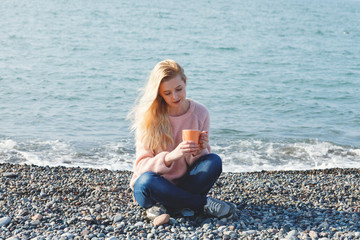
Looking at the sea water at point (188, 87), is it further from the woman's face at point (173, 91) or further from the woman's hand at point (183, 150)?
the woman's hand at point (183, 150)

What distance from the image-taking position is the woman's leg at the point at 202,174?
4.41m

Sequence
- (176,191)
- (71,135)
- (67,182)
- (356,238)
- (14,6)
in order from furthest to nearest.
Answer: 1. (14,6)
2. (71,135)
3. (67,182)
4. (176,191)
5. (356,238)

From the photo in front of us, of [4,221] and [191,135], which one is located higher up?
[191,135]

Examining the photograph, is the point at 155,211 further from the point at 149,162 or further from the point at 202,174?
the point at 202,174

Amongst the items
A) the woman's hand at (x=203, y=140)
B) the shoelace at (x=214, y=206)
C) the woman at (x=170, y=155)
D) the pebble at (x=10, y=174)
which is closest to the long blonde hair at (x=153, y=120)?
the woman at (x=170, y=155)

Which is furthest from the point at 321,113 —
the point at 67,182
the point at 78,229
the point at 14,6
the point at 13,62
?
the point at 14,6

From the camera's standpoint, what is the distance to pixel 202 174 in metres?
4.41

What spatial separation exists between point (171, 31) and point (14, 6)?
632 inches

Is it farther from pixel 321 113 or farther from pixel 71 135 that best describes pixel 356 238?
pixel 321 113

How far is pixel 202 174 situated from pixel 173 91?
2.80 ft

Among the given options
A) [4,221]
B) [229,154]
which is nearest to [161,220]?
[4,221]

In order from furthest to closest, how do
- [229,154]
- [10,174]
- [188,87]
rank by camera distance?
[188,87], [229,154], [10,174]

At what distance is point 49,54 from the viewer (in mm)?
20359

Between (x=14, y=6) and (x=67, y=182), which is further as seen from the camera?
(x=14, y=6)
